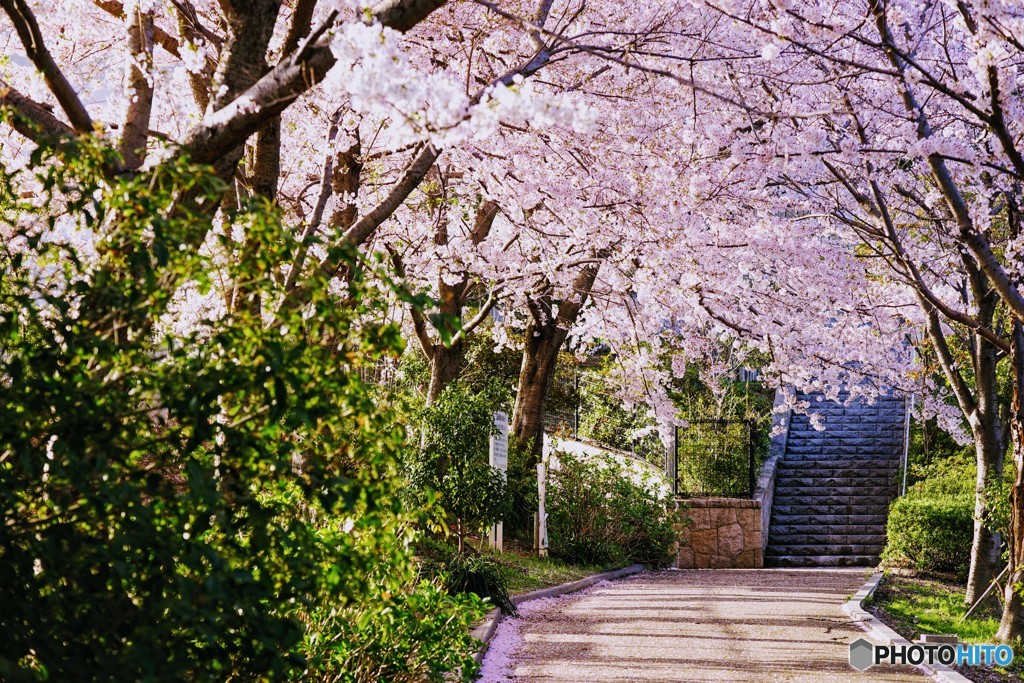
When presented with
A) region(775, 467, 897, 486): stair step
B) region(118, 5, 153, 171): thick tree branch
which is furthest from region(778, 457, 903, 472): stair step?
region(118, 5, 153, 171): thick tree branch

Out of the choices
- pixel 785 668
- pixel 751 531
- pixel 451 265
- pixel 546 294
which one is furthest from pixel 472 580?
pixel 751 531

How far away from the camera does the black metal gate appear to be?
1775cm

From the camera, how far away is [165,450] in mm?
3021

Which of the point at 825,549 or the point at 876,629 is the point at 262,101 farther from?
the point at 825,549

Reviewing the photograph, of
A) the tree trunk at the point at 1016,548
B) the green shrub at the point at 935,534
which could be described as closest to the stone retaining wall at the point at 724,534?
A: the green shrub at the point at 935,534

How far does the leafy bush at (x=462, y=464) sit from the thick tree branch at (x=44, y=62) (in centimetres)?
697

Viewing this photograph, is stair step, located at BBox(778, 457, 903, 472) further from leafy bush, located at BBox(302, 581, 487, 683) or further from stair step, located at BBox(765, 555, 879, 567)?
leafy bush, located at BBox(302, 581, 487, 683)

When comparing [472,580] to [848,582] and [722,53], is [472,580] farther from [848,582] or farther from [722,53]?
[848,582]

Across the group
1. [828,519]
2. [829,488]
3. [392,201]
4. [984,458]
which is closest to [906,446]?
[829,488]

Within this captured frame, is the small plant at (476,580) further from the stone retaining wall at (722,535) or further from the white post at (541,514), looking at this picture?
the stone retaining wall at (722,535)

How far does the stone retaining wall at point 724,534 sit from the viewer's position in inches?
667

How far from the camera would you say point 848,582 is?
1352 cm

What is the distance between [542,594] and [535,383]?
4317 mm

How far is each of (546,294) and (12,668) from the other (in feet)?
37.7
